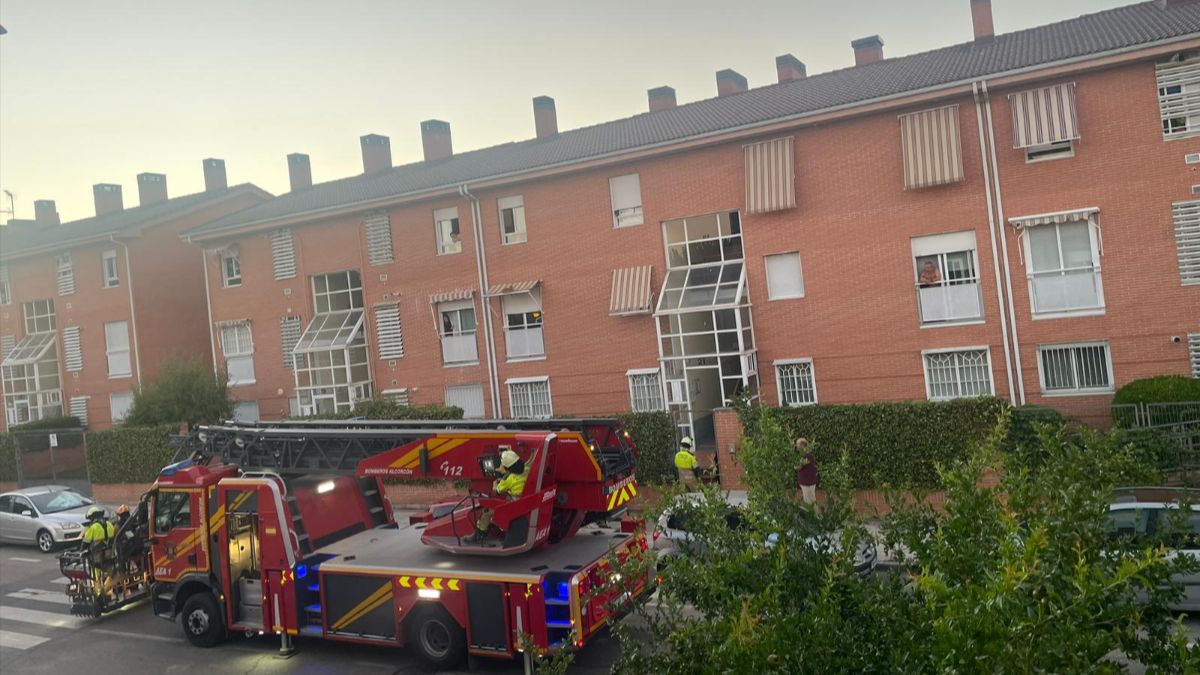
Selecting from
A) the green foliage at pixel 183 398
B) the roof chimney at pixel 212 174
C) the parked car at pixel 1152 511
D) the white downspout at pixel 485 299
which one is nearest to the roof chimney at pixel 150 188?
the roof chimney at pixel 212 174

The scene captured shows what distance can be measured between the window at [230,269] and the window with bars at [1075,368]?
2532 cm

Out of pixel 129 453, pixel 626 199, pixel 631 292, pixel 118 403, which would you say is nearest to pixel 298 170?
pixel 118 403

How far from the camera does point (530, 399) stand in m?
26.7

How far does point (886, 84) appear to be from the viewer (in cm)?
2269

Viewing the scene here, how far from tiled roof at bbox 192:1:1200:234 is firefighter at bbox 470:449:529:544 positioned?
46.5ft

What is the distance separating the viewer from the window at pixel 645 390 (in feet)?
80.9

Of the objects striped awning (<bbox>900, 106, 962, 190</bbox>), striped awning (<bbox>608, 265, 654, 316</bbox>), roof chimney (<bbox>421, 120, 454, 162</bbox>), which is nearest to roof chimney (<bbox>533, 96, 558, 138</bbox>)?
roof chimney (<bbox>421, 120, 454, 162</bbox>)

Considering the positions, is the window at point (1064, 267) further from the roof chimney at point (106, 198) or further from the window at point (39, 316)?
the roof chimney at point (106, 198)

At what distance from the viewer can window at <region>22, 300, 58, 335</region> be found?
36.8 m

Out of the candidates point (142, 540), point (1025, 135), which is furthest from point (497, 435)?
point (1025, 135)

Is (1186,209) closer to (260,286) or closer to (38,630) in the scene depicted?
(38,630)

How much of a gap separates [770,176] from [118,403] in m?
26.5

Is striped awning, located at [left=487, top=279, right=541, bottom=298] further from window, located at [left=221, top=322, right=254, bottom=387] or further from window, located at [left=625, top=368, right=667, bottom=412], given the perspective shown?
window, located at [left=221, top=322, right=254, bottom=387]

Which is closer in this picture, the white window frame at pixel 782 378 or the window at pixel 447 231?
the white window frame at pixel 782 378
